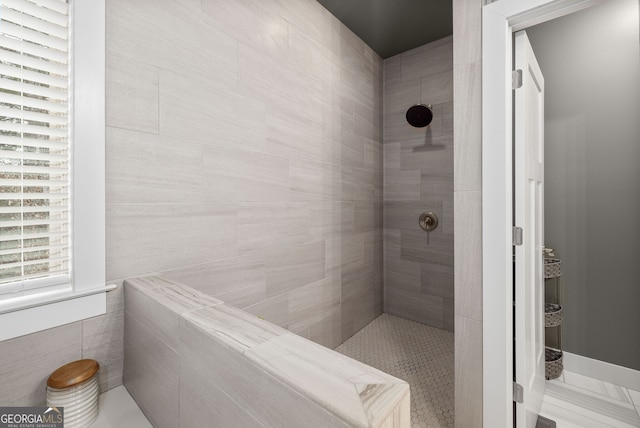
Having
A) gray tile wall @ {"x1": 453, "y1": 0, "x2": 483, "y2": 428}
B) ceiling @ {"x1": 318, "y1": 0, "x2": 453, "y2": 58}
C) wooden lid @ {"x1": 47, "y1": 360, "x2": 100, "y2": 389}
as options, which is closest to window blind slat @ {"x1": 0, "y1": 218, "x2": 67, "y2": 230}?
wooden lid @ {"x1": 47, "y1": 360, "x2": 100, "y2": 389}

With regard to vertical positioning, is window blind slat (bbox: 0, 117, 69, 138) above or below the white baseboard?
above

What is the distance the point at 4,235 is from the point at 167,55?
83cm

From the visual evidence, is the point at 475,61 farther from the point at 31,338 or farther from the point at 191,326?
the point at 31,338

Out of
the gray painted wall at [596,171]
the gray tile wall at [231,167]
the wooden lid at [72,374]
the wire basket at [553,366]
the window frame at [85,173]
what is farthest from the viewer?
the wire basket at [553,366]

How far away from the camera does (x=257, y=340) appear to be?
24.5 inches

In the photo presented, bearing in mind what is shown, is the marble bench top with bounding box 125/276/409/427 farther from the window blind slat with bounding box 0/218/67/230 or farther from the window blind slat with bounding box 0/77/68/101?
the window blind slat with bounding box 0/77/68/101

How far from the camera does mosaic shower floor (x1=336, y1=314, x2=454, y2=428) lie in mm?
1546

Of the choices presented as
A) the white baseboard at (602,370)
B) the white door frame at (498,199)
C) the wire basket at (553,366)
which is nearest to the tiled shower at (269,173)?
the wire basket at (553,366)

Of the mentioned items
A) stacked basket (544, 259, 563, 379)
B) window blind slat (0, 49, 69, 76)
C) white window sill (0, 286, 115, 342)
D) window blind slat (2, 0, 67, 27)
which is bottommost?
stacked basket (544, 259, 563, 379)

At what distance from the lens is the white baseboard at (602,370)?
5.77 ft

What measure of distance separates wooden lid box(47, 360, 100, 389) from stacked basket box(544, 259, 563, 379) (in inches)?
92.0

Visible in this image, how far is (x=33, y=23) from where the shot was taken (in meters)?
0.88

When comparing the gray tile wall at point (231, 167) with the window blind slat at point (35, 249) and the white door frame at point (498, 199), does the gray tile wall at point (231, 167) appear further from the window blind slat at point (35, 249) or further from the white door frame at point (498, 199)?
Answer: the white door frame at point (498, 199)

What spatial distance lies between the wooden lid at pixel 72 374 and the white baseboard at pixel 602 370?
267 cm
